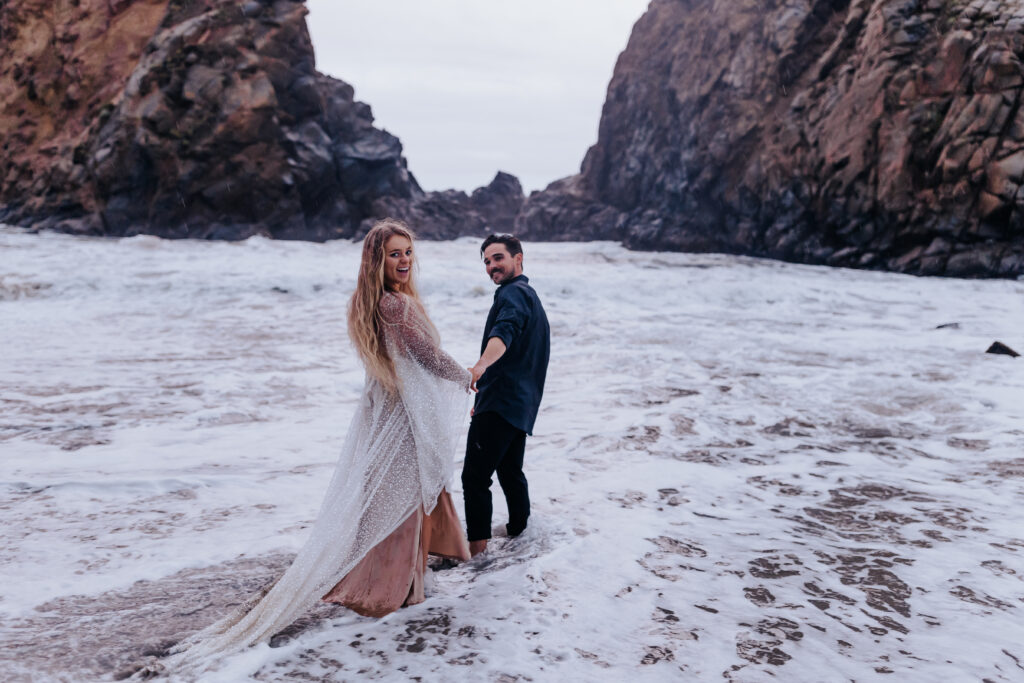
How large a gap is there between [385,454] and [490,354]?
2.16ft

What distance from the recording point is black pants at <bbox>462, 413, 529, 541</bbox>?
3.58 meters

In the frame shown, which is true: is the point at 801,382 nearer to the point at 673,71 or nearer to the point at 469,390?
the point at 469,390

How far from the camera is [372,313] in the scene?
3.10 m

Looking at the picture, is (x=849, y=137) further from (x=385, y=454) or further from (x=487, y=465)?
(x=385, y=454)

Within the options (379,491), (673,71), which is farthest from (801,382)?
(673,71)

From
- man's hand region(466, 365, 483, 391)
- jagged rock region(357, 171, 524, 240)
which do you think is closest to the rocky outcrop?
jagged rock region(357, 171, 524, 240)

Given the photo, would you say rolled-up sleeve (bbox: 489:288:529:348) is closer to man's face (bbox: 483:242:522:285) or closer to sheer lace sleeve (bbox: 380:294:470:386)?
man's face (bbox: 483:242:522:285)

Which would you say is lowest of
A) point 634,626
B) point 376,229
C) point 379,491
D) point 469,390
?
point 634,626

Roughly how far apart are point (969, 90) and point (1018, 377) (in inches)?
678

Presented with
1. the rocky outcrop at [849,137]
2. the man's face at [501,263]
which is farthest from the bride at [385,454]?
the rocky outcrop at [849,137]

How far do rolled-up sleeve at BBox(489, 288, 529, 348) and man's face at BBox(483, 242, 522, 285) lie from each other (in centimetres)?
11

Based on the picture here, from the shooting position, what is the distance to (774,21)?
35.2 meters

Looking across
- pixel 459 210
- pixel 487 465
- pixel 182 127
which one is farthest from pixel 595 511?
pixel 459 210

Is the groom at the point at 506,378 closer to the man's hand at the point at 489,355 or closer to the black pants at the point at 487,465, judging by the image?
the black pants at the point at 487,465
